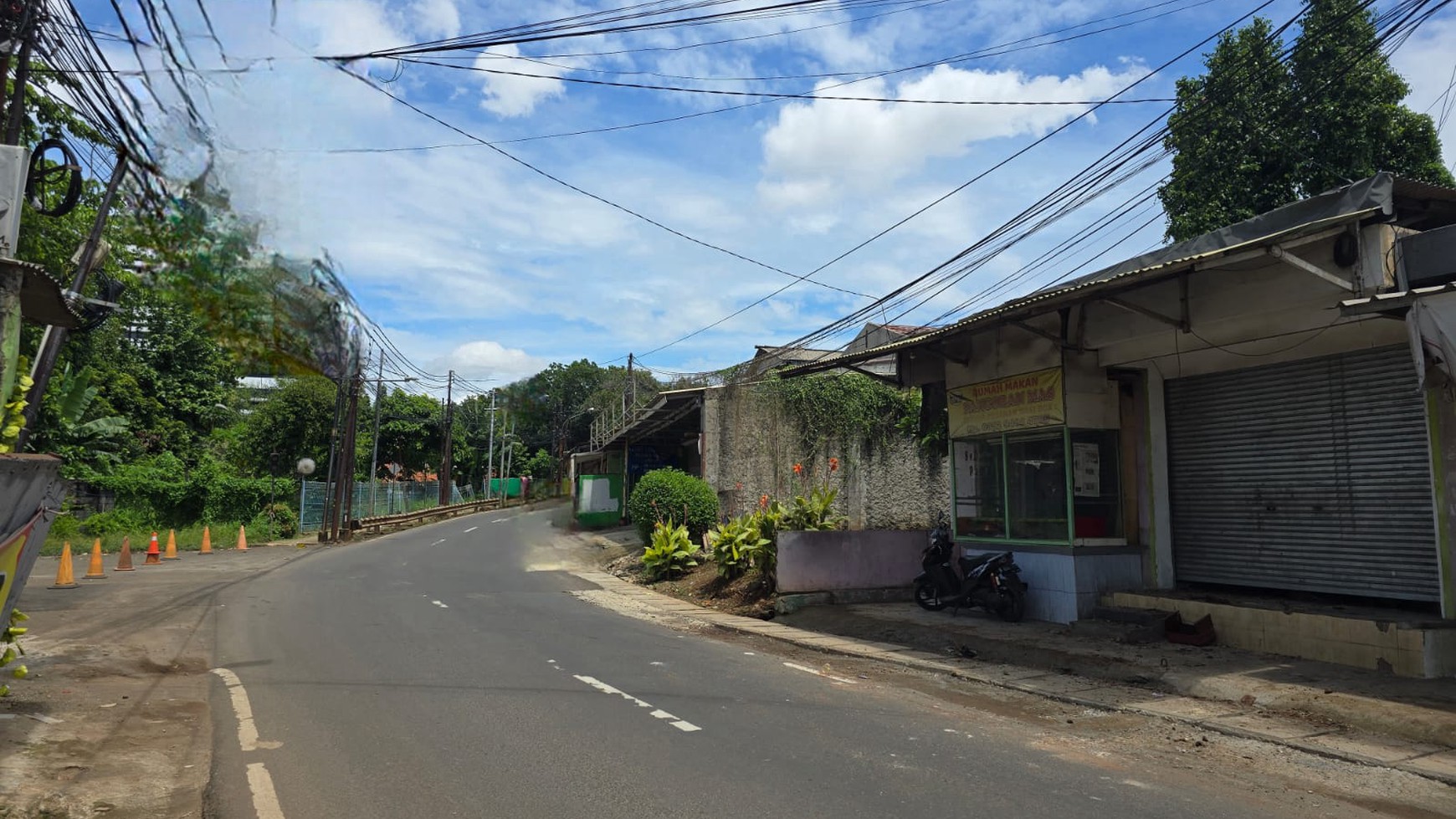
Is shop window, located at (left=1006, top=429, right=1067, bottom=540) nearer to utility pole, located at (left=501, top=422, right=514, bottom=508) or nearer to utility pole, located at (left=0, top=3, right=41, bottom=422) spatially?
utility pole, located at (left=0, top=3, right=41, bottom=422)

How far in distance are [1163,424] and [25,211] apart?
54.7 ft

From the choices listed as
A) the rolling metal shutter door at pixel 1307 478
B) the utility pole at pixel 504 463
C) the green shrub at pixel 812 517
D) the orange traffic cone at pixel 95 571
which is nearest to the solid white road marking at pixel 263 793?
the rolling metal shutter door at pixel 1307 478

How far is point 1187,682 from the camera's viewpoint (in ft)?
26.9

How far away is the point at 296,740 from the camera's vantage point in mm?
6418

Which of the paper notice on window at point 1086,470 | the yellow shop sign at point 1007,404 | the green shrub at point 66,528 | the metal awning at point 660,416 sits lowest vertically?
the green shrub at point 66,528

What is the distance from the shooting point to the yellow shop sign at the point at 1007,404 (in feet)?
39.8

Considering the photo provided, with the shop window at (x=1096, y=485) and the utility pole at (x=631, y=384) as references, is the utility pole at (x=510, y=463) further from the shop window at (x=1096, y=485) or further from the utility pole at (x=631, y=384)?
the shop window at (x=1096, y=485)

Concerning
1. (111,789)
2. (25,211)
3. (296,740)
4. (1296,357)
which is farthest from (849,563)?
(25,211)

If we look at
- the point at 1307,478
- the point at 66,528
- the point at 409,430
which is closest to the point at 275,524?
the point at 66,528

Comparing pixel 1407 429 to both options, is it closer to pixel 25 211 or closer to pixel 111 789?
pixel 111 789

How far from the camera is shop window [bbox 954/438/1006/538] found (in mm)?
13320

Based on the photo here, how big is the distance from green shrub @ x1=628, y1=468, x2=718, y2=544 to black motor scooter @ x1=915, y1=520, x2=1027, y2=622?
8.74 m

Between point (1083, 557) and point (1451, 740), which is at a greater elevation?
point (1083, 557)

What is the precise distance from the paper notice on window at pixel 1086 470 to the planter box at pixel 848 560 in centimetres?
376
